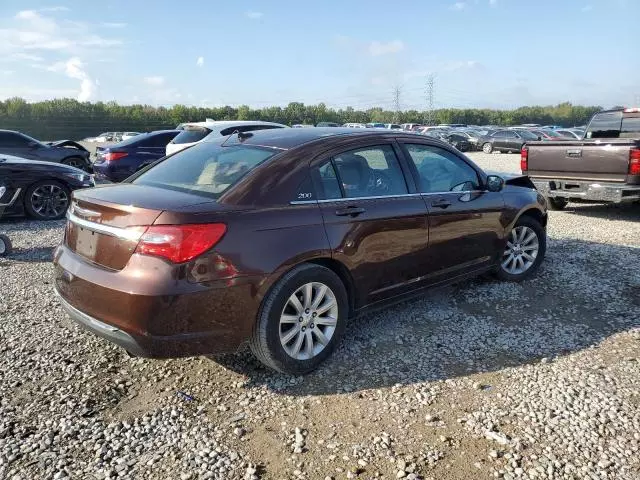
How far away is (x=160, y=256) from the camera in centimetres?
292

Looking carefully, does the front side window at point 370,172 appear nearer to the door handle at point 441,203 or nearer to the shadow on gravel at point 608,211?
the door handle at point 441,203

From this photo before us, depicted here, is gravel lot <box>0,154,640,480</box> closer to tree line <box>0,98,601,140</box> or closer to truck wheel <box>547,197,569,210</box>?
truck wheel <box>547,197,569,210</box>

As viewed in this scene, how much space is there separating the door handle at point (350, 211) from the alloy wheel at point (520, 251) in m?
2.26

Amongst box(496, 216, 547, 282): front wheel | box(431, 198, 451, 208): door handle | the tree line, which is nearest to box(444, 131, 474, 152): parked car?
the tree line

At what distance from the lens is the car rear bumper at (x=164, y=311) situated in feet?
9.56

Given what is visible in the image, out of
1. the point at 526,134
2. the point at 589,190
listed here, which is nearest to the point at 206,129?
the point at 589,190

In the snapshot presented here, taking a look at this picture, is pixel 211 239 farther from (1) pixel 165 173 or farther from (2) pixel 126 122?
(2) pixel 126 122

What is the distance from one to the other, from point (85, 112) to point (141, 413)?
68.0 metres

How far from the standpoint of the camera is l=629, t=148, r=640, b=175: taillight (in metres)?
7.81

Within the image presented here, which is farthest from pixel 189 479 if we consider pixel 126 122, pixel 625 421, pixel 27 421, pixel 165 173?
pixel 126 122

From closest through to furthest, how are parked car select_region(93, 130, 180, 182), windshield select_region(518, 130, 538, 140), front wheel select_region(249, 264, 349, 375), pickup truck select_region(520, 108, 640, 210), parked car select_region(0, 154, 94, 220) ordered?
front wheel select_region(249, 264, 349, 375) → pickup truck select_region(520, 108, 640, 210) → parked car select_region(0, 154, 94, 220) → parked car select_region(93, 130, 180, 182) → windshield select_region(518, 130, 538, 140)

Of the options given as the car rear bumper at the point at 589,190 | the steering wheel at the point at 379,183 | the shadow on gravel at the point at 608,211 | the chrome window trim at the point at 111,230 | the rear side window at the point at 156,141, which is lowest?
the shadow on gravel at the point at 608,211

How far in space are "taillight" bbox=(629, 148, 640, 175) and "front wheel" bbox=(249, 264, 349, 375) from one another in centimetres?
643

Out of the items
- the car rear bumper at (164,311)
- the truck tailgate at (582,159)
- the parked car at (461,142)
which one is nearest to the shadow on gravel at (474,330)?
the car rear bumper at (164,311)
